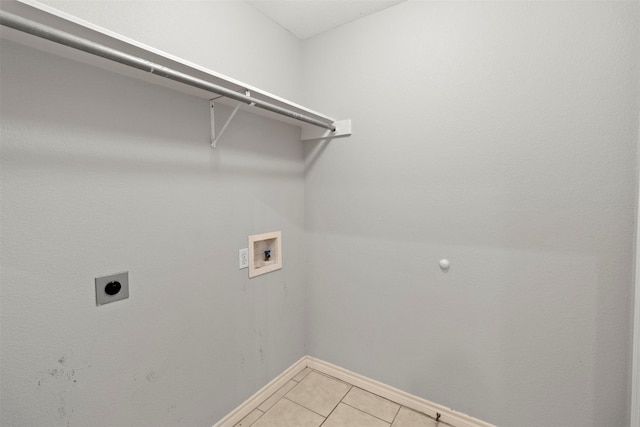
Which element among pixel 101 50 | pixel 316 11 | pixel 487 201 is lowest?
pixel 487 201

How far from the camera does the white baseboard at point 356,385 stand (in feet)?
4.90

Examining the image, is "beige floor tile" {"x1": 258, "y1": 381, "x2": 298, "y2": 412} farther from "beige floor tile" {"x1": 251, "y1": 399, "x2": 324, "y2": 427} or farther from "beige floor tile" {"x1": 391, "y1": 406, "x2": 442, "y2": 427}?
"beige floor tile" {"x1": 391, "y1": 406, "x2": 442, "y2": 427}

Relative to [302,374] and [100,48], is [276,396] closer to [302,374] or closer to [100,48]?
[302,374]

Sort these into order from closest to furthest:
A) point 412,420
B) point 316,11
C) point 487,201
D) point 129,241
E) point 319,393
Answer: point 129,241 < point 487,201 < point 412,420 < point 316,11 < point 319,393

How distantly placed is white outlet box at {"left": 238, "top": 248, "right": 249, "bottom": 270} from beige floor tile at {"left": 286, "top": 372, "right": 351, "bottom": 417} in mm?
905

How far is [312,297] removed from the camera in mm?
2029

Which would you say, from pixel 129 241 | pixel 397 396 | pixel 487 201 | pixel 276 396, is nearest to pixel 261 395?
pixel 276 396

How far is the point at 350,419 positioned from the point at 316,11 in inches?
93.6

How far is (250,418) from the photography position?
1568mm

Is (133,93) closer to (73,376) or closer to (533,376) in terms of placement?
(73,376)

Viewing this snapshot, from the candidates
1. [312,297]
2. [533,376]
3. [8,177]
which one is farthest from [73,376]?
[533,376]

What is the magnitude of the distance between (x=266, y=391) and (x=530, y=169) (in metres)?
1.91

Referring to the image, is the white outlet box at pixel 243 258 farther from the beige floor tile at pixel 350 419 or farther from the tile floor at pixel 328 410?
the beige floor tile at pixel 350 419

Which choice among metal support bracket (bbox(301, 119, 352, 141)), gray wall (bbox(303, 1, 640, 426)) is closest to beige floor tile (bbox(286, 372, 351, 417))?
gray wall (bbox(303, 1, 640, 426))
